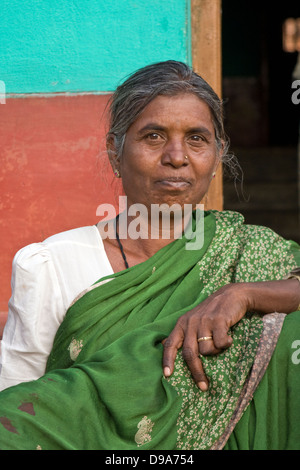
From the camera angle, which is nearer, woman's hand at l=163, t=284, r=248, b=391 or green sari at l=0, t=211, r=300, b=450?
green sari at l=0, t=211, r=300, b=450

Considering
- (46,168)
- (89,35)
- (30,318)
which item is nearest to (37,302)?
(30,318)

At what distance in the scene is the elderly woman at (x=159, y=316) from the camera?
87.7 inches

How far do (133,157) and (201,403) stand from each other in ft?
3.11

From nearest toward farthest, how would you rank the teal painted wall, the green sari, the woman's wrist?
the green sari → the woman's wrist → the teal painted wall

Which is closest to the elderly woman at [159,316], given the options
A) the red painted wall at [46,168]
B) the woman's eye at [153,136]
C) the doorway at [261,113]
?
the woman's eye at [153,136]

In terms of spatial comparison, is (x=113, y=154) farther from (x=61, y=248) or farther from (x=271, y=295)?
(x=271, y=295)

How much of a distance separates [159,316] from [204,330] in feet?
0.65

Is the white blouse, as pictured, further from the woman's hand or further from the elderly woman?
the woman's hand

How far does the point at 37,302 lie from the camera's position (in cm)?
260

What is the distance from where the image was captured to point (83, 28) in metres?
3.52

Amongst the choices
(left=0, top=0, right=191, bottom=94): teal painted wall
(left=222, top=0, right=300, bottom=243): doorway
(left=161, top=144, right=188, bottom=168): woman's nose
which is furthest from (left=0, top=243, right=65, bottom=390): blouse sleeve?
(left=222, top=0, right=300, bottom=243): doorway

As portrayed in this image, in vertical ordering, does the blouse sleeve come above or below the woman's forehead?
below

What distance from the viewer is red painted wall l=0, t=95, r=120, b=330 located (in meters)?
3.55
